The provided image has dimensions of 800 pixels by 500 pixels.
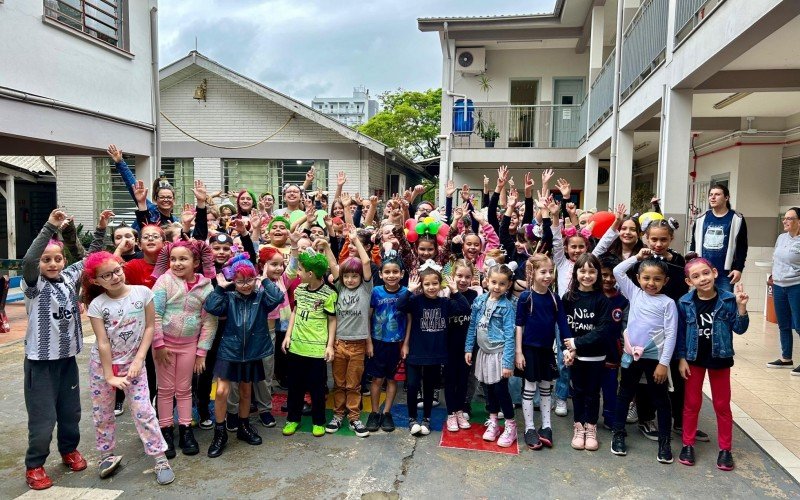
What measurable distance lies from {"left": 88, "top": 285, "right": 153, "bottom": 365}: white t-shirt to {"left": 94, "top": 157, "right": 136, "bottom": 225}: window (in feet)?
38.8

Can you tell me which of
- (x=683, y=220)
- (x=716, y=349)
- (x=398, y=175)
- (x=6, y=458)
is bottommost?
(x=6, y=458)

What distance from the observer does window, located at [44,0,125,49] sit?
699 cm

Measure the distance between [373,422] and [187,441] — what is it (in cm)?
138

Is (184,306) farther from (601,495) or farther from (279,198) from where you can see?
(279,198)

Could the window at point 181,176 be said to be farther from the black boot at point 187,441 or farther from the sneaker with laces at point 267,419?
the black boot at point 187,441

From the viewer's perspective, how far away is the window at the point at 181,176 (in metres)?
13.7

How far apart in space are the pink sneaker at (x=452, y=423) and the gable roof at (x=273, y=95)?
9.29 metres

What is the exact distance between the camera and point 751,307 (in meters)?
8.62

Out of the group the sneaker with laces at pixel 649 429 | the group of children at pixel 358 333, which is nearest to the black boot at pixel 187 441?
the group of children at pixel 358 333

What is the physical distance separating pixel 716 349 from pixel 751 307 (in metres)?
6.34

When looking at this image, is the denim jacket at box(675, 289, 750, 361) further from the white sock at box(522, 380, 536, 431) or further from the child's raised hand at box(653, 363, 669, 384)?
the white sock at box(522, 380, 536, 431)

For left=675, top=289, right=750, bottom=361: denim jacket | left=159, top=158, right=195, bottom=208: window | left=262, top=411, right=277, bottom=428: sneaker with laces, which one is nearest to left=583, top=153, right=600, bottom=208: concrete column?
left=675, top=289, right=750, bottom=361: denim jacket

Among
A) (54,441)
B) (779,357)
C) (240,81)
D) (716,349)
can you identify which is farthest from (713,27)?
(240,81)

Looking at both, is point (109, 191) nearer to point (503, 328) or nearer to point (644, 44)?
point (644, 44)
